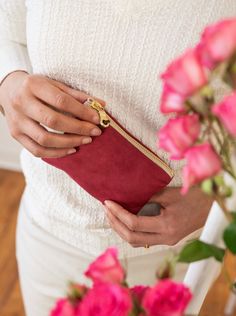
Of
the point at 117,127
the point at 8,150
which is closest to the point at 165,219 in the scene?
the point at 117,127

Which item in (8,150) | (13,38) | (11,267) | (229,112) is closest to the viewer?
(229,112)

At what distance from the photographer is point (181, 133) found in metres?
0.25

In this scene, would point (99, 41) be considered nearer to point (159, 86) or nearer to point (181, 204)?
point (159, 86)

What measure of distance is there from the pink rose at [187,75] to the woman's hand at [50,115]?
41 centimetres

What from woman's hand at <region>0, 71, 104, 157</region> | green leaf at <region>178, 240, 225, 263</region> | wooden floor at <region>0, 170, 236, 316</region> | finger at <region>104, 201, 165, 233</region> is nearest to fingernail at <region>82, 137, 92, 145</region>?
woman's hand at <region>0, 71, 104, 157</region>

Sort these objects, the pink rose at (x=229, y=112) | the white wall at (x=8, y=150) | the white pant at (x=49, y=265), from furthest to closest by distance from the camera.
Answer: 1. the white wall at (x=8, y=150)
2. the white pant at (x=49, y=265)
3. the pink rose at (x=229, y=112)

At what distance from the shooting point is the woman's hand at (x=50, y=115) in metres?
0.65

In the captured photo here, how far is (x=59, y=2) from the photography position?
65 centimetres

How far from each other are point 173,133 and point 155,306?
3.4 inches

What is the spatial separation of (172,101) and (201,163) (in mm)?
34

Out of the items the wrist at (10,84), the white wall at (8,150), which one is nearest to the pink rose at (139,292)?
the wrist at (10,84)

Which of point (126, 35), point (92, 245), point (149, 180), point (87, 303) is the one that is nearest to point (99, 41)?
point (126, 35)

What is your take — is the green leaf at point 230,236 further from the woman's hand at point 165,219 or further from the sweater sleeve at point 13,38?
the sweater sleeve at point 13,38

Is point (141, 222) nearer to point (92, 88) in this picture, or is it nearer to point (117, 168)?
point (117, 168)
